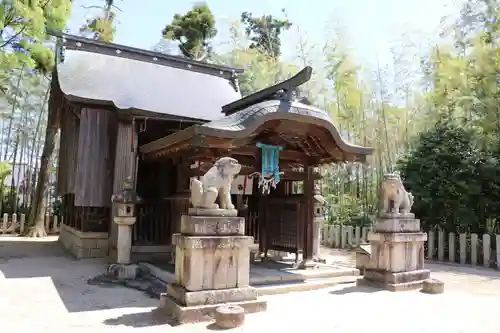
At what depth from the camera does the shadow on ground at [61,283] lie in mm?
5727

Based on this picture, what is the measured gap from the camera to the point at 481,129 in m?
11.6

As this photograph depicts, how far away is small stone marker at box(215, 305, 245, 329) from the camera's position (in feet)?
14.8

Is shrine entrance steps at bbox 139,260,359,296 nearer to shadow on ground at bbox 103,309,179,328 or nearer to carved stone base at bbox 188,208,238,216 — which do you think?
shadow on ground at bbox 103,309,179,328

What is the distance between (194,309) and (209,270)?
1.59 ft

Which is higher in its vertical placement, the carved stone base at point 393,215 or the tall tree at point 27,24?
the tall tree at point 27,24

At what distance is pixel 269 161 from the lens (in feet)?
24.5

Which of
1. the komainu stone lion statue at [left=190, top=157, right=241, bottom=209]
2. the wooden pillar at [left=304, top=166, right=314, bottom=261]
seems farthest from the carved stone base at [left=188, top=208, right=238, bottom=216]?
the wooden pillar at [left=304, top=166, right=314, bottom=261]

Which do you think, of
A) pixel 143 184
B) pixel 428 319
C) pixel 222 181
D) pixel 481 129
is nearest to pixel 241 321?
pixel 222 181

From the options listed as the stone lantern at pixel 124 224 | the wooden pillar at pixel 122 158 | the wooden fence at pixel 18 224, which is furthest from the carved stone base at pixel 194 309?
the wooden fence at pixel 18 224

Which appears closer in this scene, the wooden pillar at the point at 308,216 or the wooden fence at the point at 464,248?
the wooden pillar at the point at 308,216

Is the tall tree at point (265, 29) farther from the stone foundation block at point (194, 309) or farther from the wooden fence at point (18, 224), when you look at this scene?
the stone foundation block at point (194, 309)

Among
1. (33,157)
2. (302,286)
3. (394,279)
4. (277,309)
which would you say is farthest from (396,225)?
(33,157)

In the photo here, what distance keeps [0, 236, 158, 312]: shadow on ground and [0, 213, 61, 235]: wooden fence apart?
17.3 ft

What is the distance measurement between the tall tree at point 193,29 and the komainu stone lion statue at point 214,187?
16.2 metres
